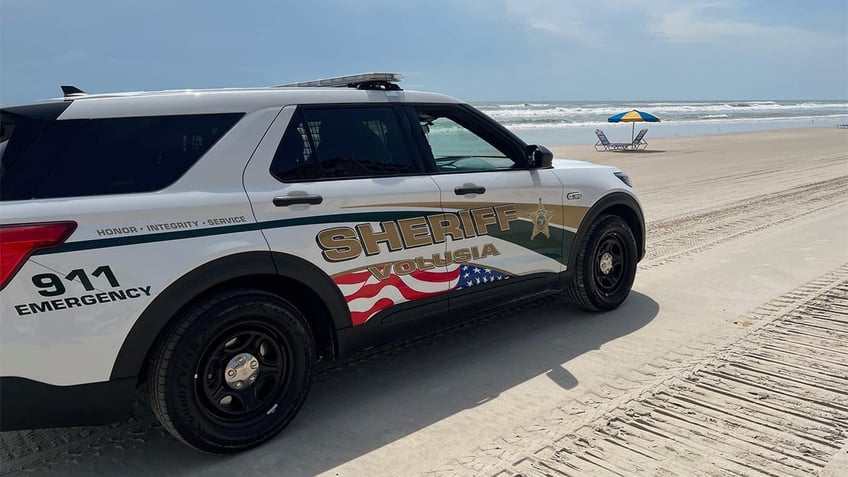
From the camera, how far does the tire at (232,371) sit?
2.64 meters

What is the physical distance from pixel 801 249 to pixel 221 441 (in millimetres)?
6296

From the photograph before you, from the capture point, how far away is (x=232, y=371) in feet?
9.29

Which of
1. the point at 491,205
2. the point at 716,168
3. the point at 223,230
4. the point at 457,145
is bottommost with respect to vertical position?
the point at 716,168

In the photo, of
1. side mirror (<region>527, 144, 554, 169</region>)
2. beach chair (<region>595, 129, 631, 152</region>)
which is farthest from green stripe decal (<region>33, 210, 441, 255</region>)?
beach chair (<region>595, 129, 631, 152</region>)

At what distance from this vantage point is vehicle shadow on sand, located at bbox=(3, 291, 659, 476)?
2.83m

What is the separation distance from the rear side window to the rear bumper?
781 millimetres

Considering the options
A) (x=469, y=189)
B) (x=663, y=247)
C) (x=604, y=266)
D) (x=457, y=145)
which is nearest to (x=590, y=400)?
(x=469, y=189)

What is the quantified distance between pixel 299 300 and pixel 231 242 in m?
0.56

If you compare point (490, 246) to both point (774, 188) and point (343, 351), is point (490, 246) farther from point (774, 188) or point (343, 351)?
point (774, 188)

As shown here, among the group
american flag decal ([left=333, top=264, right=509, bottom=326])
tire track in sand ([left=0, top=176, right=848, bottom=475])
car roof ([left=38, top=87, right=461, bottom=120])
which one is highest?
car roof ([left=38, top=87, right=461, bottom=120])

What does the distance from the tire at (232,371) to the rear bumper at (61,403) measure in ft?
0.45

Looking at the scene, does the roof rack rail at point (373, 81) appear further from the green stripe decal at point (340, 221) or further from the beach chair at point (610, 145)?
the beach chair at point (610, 145)

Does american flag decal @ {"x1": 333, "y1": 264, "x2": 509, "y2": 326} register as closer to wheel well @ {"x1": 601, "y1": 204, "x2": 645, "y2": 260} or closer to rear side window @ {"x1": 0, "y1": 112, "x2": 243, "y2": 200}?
rear side window @ {"x1": 0, "y1": 112, "x2": 243, "y2": 200}

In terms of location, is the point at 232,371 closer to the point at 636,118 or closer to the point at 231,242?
the point at 231,242
